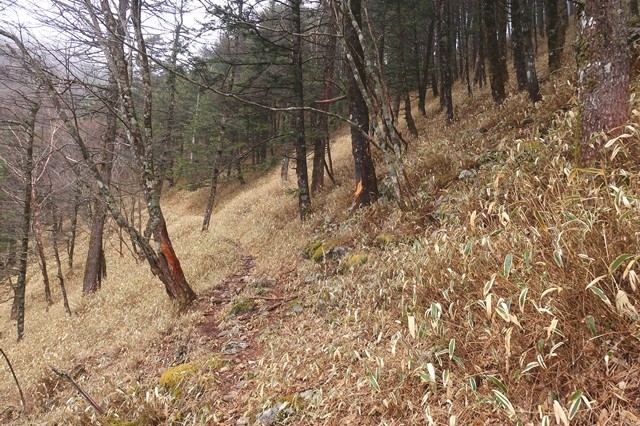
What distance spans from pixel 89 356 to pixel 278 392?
527 centimetres

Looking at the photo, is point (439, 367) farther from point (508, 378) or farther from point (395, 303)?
point (395, 303)

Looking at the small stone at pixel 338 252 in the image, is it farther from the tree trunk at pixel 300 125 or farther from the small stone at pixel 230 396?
the tree trunk at pixel 300 125

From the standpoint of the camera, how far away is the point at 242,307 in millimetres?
6809

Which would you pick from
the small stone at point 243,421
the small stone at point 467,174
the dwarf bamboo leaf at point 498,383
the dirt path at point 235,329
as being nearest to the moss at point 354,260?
the dirt path at point 235,329

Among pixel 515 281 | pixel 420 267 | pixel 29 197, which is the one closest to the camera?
pixel 515 281

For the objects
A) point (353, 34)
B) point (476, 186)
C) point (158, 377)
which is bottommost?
point (158, 377)

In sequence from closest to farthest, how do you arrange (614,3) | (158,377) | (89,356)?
(614,3) < (158,377) < (89,356)

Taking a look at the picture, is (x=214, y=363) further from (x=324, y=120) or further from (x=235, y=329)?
(x=324, y=120)

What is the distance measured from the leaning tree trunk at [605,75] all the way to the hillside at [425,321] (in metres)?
0.30

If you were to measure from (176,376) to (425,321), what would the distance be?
3.38 meters

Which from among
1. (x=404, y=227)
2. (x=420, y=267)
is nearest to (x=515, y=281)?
(x=420, y=267)

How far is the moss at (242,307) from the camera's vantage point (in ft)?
22.0

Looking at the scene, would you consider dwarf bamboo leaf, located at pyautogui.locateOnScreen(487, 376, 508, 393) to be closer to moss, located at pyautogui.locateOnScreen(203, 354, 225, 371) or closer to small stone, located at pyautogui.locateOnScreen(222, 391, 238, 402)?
small stone, located at pyautogui.locateOnScreen(222, 391, 238, 402)

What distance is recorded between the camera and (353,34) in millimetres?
8359
